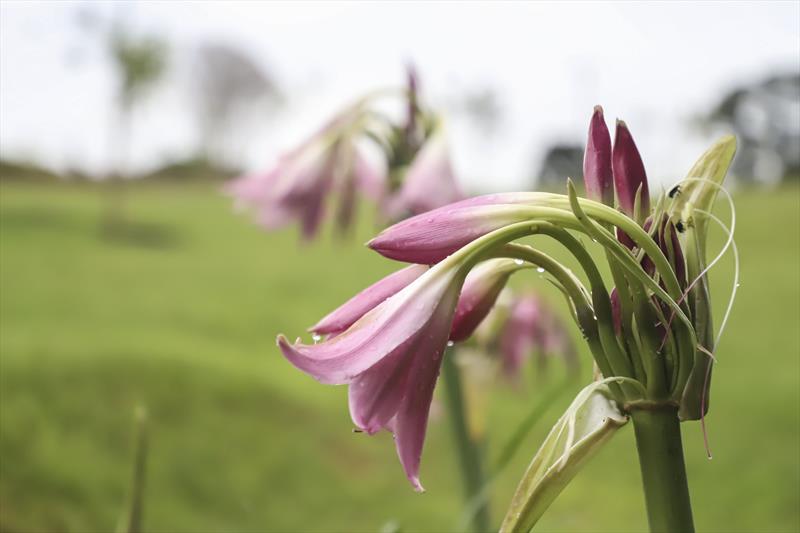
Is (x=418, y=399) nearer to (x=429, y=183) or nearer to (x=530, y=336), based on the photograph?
(x=429, y=183)

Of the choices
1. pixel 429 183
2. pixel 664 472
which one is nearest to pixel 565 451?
pixel 664 472

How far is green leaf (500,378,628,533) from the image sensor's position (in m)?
0.24

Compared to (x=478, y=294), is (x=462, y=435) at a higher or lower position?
lower

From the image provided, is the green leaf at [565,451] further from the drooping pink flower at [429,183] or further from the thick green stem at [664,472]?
the drooping pink flower at [429,183]

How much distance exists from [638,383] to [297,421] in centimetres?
158

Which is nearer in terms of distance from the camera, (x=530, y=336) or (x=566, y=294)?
(x=566, y=294)

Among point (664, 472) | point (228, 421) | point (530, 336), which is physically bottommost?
point (228, 421)

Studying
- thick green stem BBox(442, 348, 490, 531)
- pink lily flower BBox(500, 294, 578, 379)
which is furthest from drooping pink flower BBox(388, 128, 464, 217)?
pink lily flower BBox(500, 294, 578, 379)

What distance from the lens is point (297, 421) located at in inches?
69.2

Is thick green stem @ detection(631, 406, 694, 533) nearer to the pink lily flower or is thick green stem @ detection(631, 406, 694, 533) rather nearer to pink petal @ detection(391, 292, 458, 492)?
pink petal @ detection(391, 292, 458, 492)

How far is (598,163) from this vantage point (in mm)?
250

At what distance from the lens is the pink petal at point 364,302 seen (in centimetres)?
25

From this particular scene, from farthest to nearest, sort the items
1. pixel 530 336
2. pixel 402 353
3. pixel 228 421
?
1. pixel 228 421
2. pixel 530 336
3. pixel 402 353

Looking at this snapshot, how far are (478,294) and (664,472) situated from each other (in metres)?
0.08
